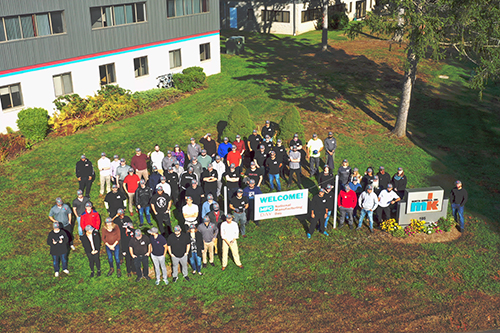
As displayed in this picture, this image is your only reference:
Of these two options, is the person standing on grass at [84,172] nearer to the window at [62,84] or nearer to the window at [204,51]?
the window at [62,84]

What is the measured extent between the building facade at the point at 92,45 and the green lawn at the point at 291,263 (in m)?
3.40

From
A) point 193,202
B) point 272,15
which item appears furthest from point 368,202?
point 272,15

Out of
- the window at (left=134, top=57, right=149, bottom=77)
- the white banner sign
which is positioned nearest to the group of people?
the white banner sign

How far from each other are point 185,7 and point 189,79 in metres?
5.48

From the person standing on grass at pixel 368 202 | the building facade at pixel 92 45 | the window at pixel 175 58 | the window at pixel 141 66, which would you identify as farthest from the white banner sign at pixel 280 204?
the window at pixel 175 58

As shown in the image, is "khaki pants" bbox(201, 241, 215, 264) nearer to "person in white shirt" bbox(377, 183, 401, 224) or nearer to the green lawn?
the green lawn

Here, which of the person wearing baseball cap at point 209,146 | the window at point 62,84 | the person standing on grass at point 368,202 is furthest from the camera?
the window at point 62,84

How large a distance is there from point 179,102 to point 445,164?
52.8 ft

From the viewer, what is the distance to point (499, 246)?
16641 mm

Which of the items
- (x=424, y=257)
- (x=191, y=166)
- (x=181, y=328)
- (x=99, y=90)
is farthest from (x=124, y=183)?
(x=99, y=90)

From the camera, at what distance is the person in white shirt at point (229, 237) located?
1450cm

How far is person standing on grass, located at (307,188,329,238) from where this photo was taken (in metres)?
16.4

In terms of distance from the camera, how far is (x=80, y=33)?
2638 cm

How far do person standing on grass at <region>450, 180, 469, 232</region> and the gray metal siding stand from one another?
2099 cm
